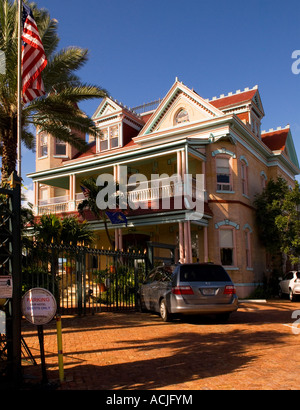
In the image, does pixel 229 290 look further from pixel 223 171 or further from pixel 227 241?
pixel 223 171

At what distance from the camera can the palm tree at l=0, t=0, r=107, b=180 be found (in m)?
13.9

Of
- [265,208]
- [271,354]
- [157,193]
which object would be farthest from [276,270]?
[271,354]

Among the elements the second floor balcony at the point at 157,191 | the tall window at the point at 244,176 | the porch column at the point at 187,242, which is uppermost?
the tall window at the point at 244,176

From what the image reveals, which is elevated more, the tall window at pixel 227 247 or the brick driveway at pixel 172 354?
the tall window at pixel 227 247

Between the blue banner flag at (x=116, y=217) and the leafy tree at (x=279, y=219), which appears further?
the leafy tree at (x=279, y=219)

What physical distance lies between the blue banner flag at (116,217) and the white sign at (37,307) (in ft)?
50.0

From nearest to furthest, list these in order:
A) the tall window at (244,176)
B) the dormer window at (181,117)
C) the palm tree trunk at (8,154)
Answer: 1. the palm tree trunk at (8,154)
2. the tall window at (244,176)
3. the dormer window at (181,117)

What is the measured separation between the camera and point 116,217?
21.0 metres

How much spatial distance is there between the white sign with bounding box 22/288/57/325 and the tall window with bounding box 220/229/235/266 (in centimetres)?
1723

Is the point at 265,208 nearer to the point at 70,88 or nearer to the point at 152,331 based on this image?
the point at 70,88

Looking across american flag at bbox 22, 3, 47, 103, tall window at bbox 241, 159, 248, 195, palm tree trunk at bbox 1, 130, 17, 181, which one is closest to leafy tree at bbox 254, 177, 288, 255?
tall window at bbox 241, 159, 248, 195

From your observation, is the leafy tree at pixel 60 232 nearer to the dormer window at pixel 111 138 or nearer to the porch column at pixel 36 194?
the porch column at pixel 36 194

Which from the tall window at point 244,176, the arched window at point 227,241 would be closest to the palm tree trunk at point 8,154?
the arched window at point 227,241

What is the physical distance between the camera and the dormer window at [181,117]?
24.4 metres
